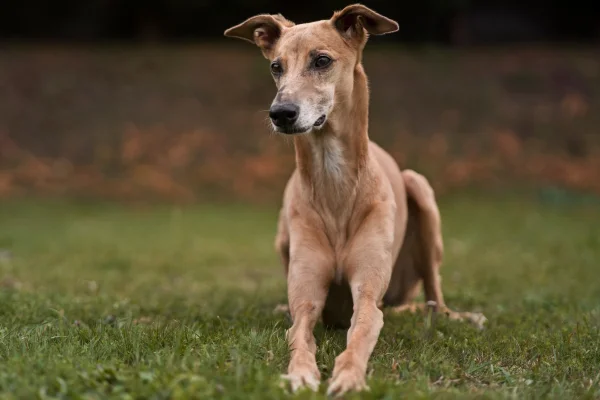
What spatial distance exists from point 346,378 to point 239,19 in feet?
71.2

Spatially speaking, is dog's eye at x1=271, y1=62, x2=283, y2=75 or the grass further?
dog's eye at x1=271, y1=62, x2=283, y2=75

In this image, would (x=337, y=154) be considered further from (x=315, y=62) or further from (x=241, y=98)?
(x=241, y=98)

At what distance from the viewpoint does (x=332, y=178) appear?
17.7 feet

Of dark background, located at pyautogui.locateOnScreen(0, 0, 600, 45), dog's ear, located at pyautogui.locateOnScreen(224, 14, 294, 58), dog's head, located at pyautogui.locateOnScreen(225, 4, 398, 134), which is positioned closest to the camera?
dog's head, located at pyautogui.locateOnScreen(225, 4, 398, 134)

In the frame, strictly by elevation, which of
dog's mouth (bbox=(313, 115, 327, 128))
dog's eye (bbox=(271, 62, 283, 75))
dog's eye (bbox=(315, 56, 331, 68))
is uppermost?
dog's eye (bbox=(315, 56, 331, 68))

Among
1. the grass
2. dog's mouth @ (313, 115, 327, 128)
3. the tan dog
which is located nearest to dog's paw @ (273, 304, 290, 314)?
the grass

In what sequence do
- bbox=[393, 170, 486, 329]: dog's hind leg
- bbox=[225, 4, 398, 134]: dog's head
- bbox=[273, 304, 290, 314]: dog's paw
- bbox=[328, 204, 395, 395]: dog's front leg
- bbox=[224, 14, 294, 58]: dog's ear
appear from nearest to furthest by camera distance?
bbox=[328, 204, 395, 395]: dog's front leg < bbox=[225, 4, 398, 134]: dog's head < bbox=[224, 14, 294, 58]: dog's ear < bbox=[273, 304, 290, 314]: dog's paw < bbox=[393, 170, 486, 329]: dog's hind leg

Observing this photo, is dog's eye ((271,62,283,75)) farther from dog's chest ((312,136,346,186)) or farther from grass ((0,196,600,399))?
grass ((0,196,600,399))

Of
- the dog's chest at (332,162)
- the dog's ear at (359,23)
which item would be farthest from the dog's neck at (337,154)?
the dog's ear at (359,23)

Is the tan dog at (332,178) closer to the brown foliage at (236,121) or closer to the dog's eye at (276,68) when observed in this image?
the dog's eye at (276,68)

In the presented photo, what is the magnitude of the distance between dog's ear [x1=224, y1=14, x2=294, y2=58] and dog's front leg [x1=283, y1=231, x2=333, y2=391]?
1475 mm

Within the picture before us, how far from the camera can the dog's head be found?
4.73 m

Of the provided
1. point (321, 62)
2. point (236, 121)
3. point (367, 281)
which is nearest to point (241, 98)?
point (236, 121)

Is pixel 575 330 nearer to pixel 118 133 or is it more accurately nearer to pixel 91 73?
pixel 118 133
